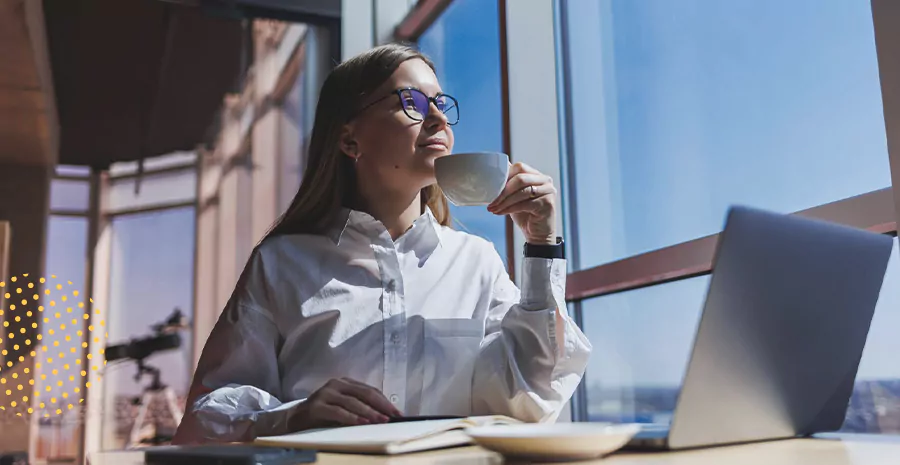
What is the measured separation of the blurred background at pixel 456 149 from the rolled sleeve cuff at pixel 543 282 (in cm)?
40

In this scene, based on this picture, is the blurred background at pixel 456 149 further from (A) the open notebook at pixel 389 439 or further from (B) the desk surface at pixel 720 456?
(A) the open notebook at pixel 389 439

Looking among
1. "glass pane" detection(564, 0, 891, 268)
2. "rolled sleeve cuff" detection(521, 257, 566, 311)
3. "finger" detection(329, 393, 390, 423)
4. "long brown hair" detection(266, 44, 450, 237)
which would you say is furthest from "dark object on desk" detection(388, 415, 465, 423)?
"glass pane" detection(564, 0, 891, 268)

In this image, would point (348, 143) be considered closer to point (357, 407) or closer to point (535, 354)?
point (535, 354)

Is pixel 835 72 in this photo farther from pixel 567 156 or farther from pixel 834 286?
pixel 567 156

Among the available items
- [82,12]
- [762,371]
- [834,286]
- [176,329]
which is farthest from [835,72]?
[176,329]

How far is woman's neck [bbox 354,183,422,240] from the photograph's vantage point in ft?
5.17

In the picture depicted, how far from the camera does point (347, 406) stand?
3.29 feet

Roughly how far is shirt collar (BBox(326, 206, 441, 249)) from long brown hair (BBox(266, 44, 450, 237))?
0.09ft

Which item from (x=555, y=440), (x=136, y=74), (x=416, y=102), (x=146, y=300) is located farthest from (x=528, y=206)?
(x=146, y=300)

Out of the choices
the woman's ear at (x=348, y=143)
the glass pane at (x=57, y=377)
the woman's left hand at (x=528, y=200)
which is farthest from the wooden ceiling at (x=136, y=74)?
the woman's left hand at (x=528, y=200)

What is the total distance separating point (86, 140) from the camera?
4.26 metres

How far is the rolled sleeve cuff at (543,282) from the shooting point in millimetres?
1263

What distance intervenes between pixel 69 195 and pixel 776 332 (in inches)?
172

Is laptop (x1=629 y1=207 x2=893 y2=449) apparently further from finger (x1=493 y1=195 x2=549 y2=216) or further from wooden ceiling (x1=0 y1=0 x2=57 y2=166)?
wooden ceiling (x1=0 y1=0 x2=57 y2=166)
